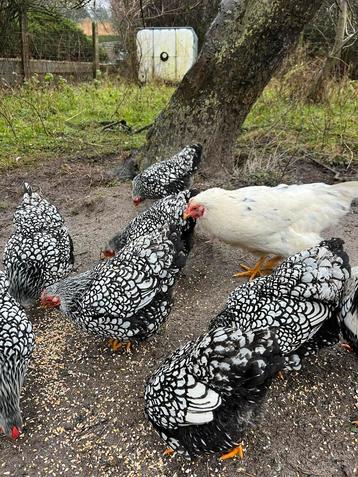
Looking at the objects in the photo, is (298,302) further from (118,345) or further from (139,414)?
(118,345)

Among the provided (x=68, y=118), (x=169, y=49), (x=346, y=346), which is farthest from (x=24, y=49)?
(x=346, y=346)

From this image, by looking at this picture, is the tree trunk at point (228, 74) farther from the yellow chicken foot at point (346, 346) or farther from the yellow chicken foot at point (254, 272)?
the yellow chicken foot at point (346, 346)

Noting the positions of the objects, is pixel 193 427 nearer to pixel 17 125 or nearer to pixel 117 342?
pixel 117 342

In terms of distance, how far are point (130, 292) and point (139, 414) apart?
668mm

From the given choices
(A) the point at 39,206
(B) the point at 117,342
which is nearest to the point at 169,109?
(A) the point at 39,206

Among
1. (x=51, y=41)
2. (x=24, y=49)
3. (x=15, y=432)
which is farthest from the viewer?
(x=51, y=41)

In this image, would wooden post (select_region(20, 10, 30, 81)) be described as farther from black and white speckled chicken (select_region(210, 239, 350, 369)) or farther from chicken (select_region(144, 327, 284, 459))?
chicken (select_region(144, 327, 284, 459))

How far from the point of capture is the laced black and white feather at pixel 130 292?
2426 mm

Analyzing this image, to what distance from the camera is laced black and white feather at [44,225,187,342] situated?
243 cm

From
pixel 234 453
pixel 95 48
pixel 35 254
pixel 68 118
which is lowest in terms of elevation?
pixel 234 453

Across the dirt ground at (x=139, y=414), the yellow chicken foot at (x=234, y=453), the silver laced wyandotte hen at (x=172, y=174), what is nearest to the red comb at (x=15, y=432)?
the dirt ground at (x=139, y=414)

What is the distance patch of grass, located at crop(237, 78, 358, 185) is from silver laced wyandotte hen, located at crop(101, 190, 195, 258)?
1.60 m

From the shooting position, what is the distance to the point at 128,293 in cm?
243

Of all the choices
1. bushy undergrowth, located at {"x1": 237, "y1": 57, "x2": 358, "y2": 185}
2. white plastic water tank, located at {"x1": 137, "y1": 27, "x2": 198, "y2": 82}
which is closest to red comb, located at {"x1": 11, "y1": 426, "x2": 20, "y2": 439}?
bushy undergrowth, located at {"x1": 237, "y1": 57, "x2": 358, "y2": 185}
